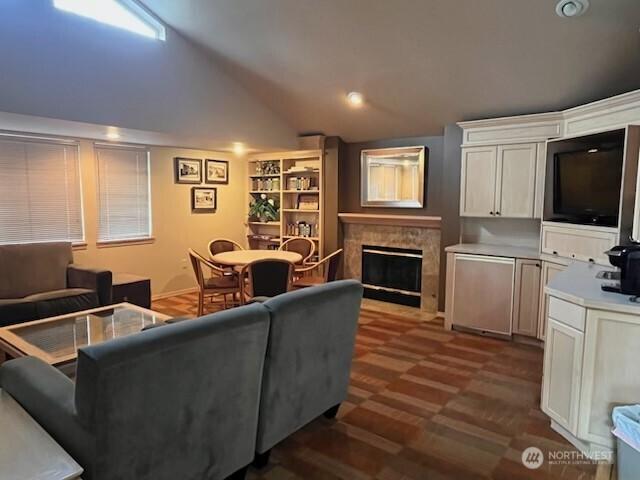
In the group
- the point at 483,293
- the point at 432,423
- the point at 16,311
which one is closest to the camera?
the point at 432,423

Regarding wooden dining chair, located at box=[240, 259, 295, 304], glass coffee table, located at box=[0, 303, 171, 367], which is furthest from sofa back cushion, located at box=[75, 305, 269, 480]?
wooden dining chair, located at box=[240, 259, 295, 304]

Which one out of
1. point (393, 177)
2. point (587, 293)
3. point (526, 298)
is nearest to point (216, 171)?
point (393, 177)

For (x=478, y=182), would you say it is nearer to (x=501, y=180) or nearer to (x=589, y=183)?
(x=501, y=180)

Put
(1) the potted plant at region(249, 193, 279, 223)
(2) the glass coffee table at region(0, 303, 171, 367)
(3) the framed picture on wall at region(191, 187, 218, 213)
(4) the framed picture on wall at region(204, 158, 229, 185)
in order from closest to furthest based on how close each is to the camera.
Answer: (2) the glass coffee table at region(0, 303, 171, 367) < (3) the framed picture on wall at region(191, 187, 218, 213) < (4) the framed picture on wall at region(204, 158, 229, 185) < (1) the potted plant at region(249, 193, 279, 223)

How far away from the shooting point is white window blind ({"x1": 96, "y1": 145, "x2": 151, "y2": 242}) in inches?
216

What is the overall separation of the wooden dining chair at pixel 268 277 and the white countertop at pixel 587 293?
8.10ft

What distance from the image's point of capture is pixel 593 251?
11.6 ft

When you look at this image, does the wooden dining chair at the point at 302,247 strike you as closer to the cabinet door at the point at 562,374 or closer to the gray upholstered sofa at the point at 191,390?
the gray upholstered sofa at the point at 191,390

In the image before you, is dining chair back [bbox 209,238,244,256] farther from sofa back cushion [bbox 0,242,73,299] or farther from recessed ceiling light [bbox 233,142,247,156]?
sofa back cushion [bbox 0,242,73,299]

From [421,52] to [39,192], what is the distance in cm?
440

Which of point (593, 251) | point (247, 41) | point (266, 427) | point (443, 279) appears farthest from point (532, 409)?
point (247, 41)

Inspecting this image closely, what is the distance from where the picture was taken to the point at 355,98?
484 centimetres

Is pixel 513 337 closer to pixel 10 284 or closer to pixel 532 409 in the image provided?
pixel 532 409

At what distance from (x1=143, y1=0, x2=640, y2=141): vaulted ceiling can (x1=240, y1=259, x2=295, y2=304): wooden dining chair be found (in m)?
2.08
